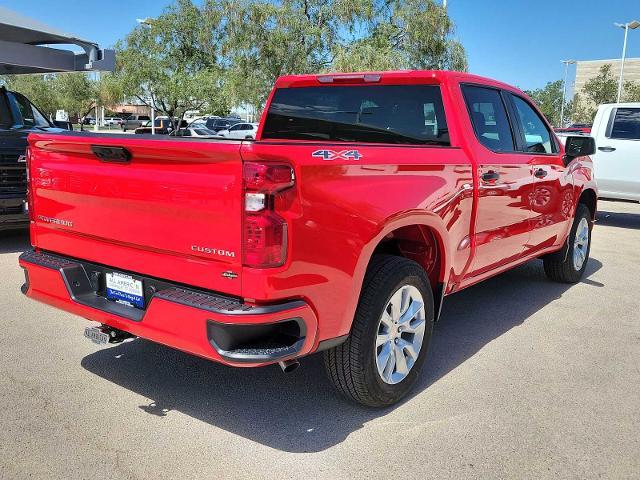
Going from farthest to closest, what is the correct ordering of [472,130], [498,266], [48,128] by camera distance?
1. [48,128]
2. [498,266]
3. [472,130]

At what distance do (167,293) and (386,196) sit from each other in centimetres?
121

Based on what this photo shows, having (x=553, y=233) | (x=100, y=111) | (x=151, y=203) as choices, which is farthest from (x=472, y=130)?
(x=100, y=111)

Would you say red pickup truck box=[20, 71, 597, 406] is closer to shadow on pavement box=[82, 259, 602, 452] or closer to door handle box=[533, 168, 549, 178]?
shadow on pavement box=[82, 259, 602, 452]

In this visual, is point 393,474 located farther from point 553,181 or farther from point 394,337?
point 553,181

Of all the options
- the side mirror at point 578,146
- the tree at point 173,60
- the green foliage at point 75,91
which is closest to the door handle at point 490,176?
the side mirror at point 578,146

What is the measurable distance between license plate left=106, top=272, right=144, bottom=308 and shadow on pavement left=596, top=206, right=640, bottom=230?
408 inches

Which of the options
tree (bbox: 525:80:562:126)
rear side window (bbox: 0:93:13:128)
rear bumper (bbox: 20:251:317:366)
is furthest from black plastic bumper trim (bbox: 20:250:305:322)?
tree (bbox: 525:80:562:126)

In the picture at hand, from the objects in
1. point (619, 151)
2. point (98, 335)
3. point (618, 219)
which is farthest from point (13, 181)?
point (618, 219)

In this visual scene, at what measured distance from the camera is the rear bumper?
271cm

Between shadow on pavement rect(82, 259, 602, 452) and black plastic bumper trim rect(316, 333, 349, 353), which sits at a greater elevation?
black plastic bumper trim rect(316, 333, 349, 353)

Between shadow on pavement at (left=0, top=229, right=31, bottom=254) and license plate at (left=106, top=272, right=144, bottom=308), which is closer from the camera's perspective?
license plate at (left=106, top=272, right=144, bottom=308)

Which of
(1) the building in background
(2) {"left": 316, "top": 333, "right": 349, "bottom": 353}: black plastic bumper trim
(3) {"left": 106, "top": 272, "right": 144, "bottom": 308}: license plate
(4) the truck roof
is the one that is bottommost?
(2) {"left": 316, "top": 333, "right": 349, "bottom": 353}: black plastic bumper trim

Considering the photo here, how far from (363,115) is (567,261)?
315cm

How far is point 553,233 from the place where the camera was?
18.7ft
